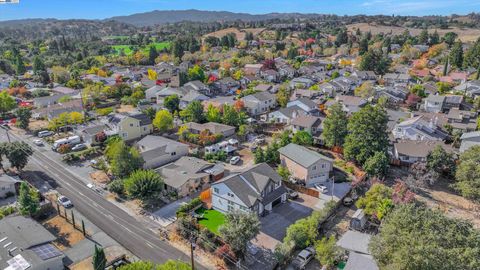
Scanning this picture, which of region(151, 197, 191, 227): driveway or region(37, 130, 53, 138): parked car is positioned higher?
region(37, 130, 53, 138): parked car

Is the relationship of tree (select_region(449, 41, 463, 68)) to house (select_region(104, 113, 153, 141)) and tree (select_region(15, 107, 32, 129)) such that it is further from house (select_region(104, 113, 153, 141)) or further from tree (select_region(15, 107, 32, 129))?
tree (select_region(15, 107, 32, 129))

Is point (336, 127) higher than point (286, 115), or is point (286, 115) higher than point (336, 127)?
point (336, 127)

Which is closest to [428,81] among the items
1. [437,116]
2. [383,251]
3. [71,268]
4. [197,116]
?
[437,116]

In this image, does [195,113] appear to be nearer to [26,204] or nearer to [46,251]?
[26,204]

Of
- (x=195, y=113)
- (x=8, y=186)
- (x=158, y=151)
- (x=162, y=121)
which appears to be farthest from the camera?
(x=195, y=113)

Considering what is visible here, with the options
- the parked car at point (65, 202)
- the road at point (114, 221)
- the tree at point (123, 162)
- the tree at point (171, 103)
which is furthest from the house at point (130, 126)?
the parked car at point (65, 202)

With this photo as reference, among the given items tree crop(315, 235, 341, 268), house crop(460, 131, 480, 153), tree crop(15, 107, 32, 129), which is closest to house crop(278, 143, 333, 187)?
tree crop(315, 235, 341, 268)

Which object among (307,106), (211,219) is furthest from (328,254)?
(307,106)
